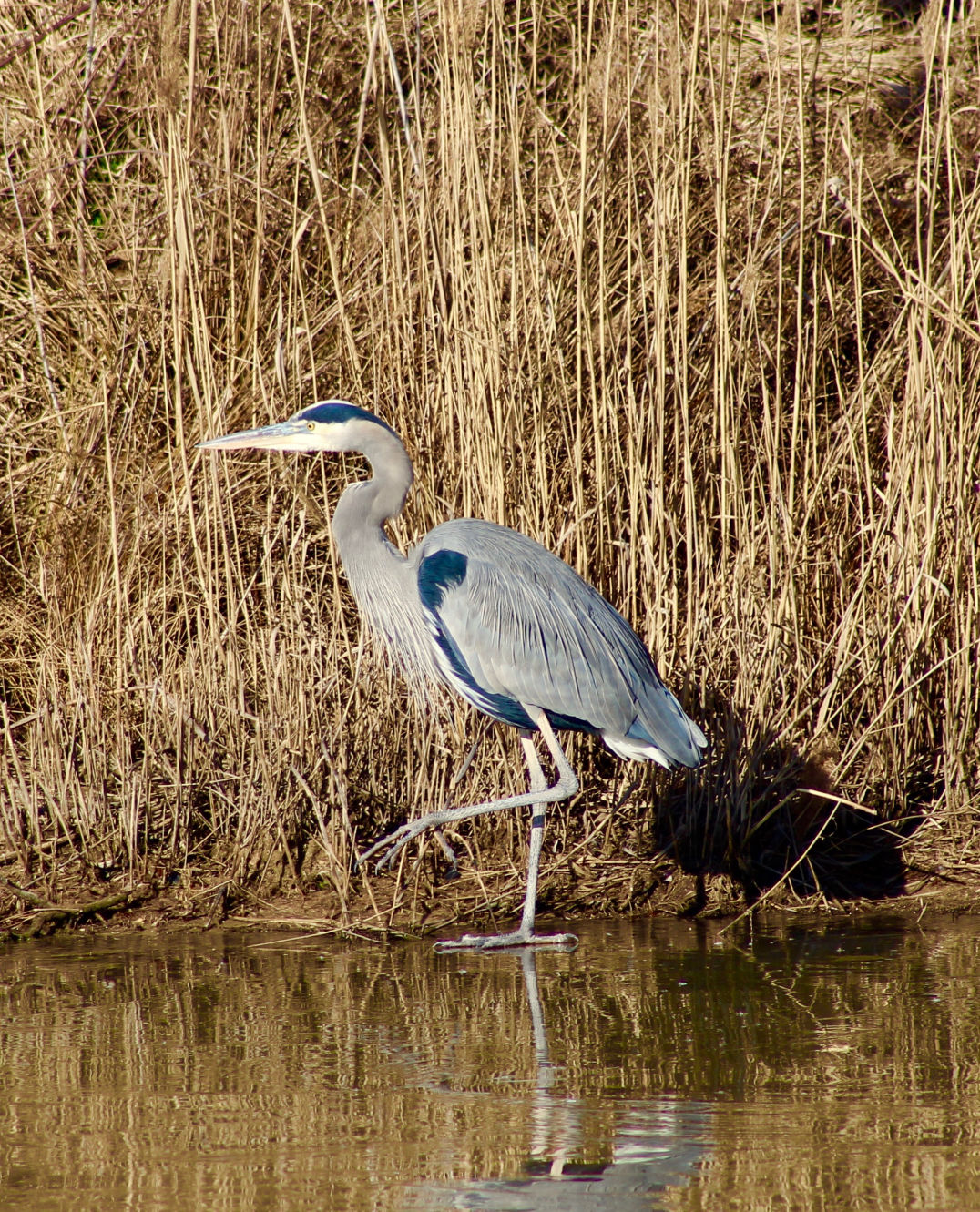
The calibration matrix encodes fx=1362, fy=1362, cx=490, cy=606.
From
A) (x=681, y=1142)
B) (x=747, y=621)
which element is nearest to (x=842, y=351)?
(x=747, y=621)

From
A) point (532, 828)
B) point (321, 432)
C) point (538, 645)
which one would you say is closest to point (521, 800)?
point (532, 828)

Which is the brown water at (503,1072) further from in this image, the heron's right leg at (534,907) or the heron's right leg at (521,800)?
the heron's right leg at (521,800)

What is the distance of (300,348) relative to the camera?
16.0ft

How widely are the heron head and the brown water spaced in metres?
1.49

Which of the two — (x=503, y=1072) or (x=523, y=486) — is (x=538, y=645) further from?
(x=503, y=1072)

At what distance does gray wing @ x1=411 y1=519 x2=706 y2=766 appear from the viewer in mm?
4098

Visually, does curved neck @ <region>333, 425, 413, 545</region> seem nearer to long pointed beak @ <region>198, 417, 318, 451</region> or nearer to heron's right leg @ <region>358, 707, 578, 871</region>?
long pointed beak @ <region>198, 417, 318, 451</region>

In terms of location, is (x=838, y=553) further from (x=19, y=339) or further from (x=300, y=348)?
(x=19, y=339)

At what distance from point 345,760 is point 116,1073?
5.22 ft

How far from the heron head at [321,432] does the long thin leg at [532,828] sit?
967mm

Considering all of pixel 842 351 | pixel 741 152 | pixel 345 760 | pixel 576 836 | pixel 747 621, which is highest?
pixel 741 152

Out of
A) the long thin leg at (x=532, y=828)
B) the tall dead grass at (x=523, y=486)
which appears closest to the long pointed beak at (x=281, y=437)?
the tall dead grass at (x=523, y=486)

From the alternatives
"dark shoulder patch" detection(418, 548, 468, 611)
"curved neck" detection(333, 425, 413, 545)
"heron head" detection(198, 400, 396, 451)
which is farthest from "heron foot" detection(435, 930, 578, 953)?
"heron head" detection(198, 400, 396, 451)

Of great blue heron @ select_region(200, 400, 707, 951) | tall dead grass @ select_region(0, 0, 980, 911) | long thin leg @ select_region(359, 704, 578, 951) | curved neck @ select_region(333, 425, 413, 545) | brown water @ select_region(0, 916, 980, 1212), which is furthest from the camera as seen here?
tall dead grass @ select_region(0, 0, 980, 911)
